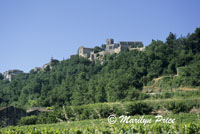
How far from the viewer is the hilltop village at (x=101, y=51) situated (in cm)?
8899

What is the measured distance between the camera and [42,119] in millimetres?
33250

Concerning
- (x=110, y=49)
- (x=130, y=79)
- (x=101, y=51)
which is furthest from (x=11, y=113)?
(x=110, y=49)

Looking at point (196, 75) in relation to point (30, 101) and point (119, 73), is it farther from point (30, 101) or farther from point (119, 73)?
point (30, 101)

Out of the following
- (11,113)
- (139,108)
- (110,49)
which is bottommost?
(11,113)

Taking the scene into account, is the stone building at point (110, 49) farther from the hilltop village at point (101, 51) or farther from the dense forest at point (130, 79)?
the dense forest at point (130, 79)

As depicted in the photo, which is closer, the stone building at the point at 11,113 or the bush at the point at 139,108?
the bush at the point at 139,108

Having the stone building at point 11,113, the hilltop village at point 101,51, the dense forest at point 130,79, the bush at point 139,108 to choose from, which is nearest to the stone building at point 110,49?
the hilltop village at point 101,51

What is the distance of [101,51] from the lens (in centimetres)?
9994

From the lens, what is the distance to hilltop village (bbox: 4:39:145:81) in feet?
292

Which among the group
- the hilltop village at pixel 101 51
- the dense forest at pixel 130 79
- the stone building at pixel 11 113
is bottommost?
the stone building at pixel 11 113

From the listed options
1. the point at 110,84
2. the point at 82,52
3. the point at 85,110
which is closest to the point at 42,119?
the point at 85,110

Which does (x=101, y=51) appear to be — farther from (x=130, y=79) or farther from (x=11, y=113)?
(x=11, y=113)

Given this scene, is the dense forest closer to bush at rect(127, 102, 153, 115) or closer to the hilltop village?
bush at rect(127, 102, 153, 115)

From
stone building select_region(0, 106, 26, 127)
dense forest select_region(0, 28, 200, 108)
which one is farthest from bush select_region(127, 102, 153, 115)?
stone building select_region(0, 106, 26, 127)
